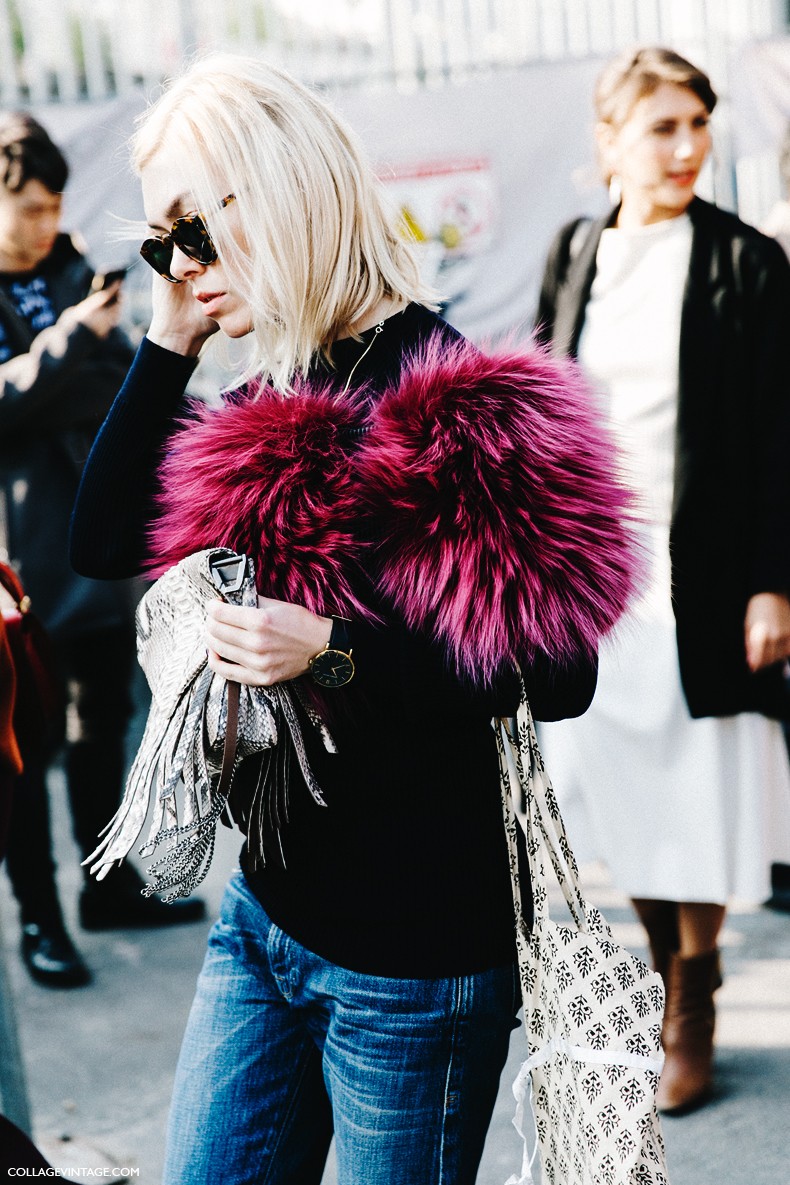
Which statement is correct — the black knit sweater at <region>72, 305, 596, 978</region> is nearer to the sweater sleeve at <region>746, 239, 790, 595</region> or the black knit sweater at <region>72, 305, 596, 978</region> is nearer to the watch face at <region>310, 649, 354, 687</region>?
the watch face at <region>310, 649, 354, 687</region>

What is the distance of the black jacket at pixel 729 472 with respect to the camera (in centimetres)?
266

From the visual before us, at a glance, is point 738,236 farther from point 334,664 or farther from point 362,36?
point 362,36

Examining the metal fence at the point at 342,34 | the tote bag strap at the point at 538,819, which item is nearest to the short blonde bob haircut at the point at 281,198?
the tote bag strap at the point at 538,819

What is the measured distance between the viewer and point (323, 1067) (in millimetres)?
1504

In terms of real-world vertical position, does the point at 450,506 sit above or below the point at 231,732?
above

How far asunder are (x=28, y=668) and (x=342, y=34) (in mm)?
5187

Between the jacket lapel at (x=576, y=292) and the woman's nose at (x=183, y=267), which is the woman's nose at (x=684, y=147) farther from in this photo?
the woman's nose at (x=183, y=267)

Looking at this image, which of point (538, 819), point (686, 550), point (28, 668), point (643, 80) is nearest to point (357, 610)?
point (538, 819)

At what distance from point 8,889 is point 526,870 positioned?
344 cm

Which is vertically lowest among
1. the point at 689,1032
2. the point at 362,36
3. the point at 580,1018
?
the point at 689,1032

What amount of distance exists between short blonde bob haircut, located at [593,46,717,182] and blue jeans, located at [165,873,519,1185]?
2074mm

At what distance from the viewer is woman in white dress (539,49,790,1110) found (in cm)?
267

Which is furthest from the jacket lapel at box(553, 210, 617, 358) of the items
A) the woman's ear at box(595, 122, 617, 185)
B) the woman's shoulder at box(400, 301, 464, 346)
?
the woman's shoulder at box(400, 301, 464, 346)

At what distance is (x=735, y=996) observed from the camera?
3281mm
